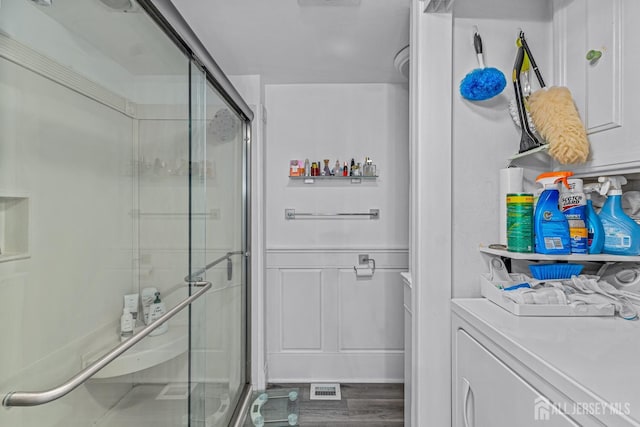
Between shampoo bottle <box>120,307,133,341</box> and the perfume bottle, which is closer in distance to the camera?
shampoo bottle <box>120,307,133,341</box>

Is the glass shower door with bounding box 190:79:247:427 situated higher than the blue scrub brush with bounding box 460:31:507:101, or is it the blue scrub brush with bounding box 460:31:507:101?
the blue scrub brush with bounding box 460:31:507:101

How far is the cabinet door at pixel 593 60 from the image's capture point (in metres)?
0.95

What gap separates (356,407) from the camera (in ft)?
7.23

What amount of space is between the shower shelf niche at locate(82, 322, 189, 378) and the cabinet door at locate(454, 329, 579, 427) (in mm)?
980

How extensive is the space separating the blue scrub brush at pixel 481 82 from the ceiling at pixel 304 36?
59 centimetres

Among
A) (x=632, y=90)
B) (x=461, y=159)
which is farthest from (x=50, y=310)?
(x=632, y=90)

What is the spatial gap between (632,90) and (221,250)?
170cm

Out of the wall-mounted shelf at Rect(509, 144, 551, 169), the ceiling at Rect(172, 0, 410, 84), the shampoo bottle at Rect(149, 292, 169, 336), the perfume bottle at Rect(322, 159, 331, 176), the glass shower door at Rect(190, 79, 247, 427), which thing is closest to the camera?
the shampoo bottle at Rect(149, 292, 169, 336)

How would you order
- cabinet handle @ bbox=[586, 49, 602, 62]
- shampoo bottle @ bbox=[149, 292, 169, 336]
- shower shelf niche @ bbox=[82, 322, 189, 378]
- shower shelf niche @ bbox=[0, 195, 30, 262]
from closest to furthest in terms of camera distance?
shower shelf niche @ bbox=[0, 195, 30, 262] < shower shelf niche @ bbox=[82, 322, 189, 378] < cabinet handle @ bbox=[586, 49, 602, 62] < shampoo bottle @ bbox=[149, 292, 169, 336]

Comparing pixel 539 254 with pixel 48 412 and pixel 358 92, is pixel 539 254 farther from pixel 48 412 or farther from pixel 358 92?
pixel 358 92

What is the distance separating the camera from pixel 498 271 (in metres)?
1.16

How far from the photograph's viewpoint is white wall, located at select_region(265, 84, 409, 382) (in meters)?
2.56

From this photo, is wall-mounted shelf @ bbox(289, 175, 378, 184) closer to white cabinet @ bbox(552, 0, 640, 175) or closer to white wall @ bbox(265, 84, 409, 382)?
white wall @ bbox(265, 84, 409, 382)


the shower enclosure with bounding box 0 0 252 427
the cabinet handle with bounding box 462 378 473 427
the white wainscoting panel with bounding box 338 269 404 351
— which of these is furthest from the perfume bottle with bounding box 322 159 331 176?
the cabinet handle with bounding box 462 378 473 427
